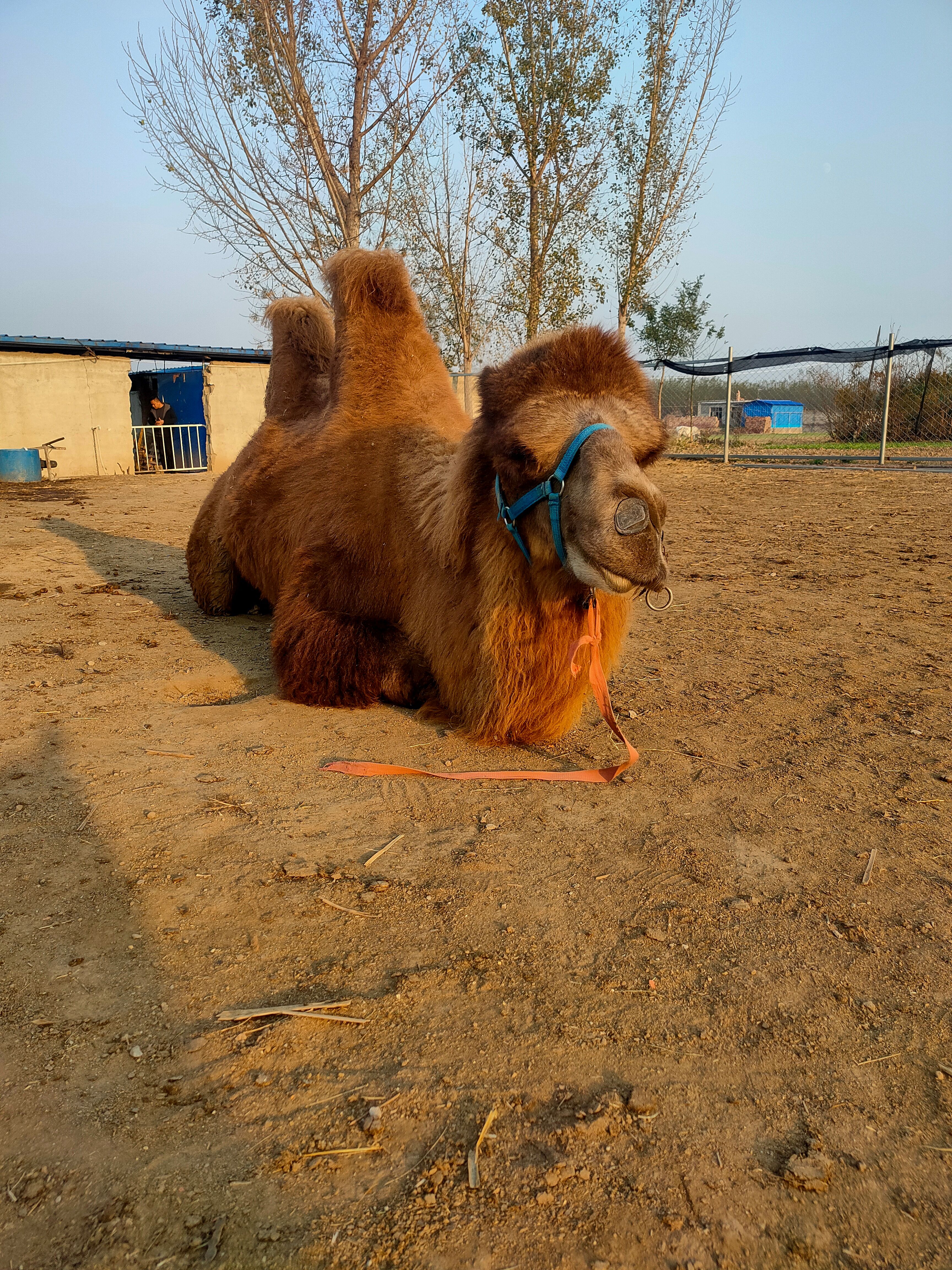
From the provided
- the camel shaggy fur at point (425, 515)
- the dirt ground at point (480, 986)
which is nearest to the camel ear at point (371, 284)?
the camel shaggy fur at point (425, 515)

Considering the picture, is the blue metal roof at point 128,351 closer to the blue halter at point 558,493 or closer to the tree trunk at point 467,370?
the tree trunk at point 467,370

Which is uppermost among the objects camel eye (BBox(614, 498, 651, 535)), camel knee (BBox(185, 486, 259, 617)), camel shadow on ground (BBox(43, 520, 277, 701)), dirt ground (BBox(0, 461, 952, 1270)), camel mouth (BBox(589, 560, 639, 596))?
camel eye (BBox(614, 498, 651, 535))

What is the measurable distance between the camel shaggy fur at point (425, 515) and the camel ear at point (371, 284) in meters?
0.01

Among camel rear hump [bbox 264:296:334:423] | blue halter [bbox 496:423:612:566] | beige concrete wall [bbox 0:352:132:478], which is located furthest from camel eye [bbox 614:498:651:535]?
beige concrete wall [bbox 0:352:132:478]

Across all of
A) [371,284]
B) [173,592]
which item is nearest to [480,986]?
[371,284]

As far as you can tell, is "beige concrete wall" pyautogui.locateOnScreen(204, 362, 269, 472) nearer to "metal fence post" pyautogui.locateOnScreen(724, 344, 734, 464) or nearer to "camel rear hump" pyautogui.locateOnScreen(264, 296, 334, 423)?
"metal fence post" pyautogui.locateOnScreen(724, 344, 734, 464)

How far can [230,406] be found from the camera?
21.4 m

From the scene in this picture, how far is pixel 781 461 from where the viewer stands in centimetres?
1758

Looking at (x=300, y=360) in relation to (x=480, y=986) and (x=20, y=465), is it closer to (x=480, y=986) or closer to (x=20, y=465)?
(x=480, y=986)

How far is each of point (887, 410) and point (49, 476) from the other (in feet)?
54.6

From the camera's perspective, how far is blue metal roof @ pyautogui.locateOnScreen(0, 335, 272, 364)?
18984mm

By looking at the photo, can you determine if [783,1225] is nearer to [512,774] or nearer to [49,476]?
[512,774]

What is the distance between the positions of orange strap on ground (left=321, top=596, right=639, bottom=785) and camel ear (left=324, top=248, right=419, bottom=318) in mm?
2305

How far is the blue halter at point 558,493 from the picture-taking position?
8.91ft
